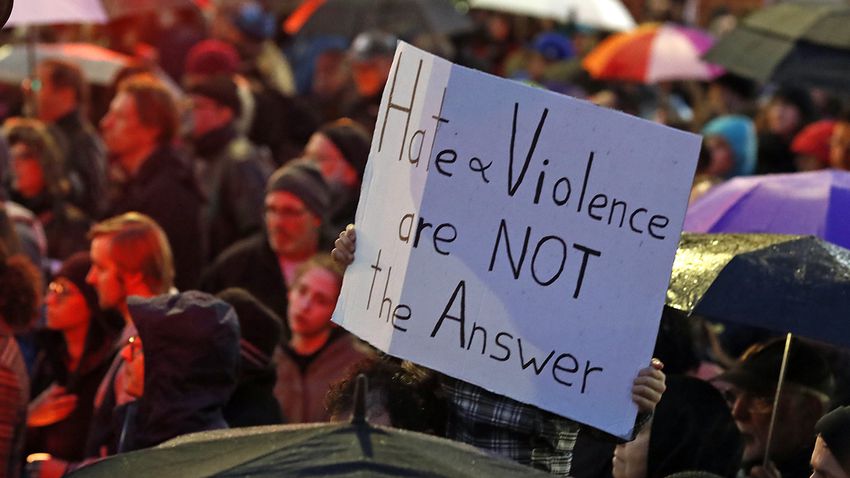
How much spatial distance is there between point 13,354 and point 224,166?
133 inches

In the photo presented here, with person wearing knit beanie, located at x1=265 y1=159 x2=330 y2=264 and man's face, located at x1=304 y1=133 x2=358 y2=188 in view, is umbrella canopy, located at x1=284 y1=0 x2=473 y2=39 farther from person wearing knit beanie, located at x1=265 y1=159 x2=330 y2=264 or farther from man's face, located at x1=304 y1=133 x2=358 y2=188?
person wearing knit beanie, located at x1=265 y1=159 x2=330 y2=264

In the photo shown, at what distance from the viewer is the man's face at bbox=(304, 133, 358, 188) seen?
7.69 m

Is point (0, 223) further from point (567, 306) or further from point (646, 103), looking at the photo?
point (646, 103)

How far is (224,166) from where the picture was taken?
812 cm

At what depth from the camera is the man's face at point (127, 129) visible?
7.69m

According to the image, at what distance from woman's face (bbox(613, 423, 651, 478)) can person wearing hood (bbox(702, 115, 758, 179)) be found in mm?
5419

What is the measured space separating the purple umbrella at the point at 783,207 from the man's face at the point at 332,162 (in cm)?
203

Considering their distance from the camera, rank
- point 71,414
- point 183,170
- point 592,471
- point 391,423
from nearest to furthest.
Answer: point 391,423
point 592,471
point 71,414
point 183,170

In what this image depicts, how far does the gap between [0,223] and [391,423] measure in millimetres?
2680

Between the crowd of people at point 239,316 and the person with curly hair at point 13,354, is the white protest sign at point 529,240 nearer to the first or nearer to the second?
the crowd of people at point 239,316

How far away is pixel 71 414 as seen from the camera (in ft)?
18.5

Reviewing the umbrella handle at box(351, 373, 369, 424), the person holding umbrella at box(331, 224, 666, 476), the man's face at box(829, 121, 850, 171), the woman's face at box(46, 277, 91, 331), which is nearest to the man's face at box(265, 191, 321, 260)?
the woman's face at box(46, 277, 91, 331)

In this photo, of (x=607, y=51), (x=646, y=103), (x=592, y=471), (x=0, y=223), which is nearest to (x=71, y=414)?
(x=0, y=223)

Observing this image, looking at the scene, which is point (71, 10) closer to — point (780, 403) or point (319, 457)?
point (780, 403)
